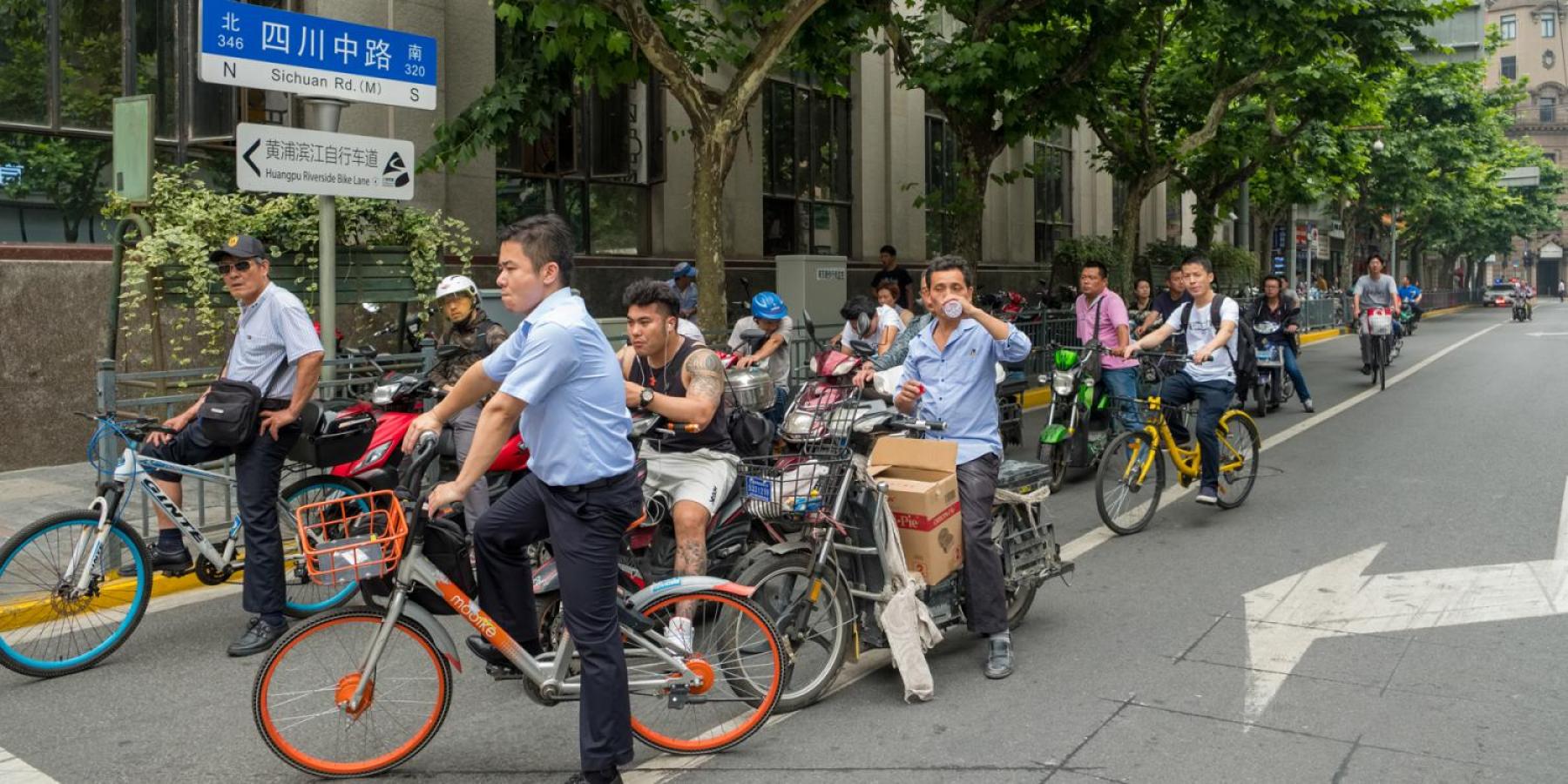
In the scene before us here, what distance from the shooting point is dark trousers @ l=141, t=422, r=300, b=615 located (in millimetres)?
5992

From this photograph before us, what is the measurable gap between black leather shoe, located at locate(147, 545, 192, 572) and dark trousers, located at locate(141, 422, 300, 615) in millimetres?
519

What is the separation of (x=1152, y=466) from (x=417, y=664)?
5.75 m

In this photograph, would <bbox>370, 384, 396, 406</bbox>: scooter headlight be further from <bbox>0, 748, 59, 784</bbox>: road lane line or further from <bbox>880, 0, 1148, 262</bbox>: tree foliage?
<bbox>880, 0, 1148, 262</bbox>: tree foliage

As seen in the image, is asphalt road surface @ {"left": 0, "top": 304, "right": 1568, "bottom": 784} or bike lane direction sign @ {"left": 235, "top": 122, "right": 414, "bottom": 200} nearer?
asphalt road surface @ {"left": 0, "top": 304, "right": 1568, "bottom": 784}

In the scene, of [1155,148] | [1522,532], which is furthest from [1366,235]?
[1522,532]

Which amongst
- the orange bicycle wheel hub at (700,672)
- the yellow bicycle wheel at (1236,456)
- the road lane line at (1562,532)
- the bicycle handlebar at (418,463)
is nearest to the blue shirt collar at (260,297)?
the bicycle handlebar at (418,463)

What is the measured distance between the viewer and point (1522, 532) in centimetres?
839

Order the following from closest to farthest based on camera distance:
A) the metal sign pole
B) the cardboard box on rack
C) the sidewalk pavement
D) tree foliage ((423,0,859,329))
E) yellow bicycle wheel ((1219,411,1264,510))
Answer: the cardboard box on rack, the sidewalk pavement, the metal sign pole, yellow bicycle wheel ((1219,411,1264,510)), tree foliage ((423,0,859,329))

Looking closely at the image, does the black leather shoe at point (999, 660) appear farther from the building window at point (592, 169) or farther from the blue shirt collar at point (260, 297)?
the building window at point (592, 169)

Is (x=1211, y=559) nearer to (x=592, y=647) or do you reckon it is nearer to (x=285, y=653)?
(x=592, y=647)

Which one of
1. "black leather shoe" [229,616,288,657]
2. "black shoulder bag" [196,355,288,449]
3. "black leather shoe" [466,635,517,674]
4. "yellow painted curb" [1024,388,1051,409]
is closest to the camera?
"black leather shoe" [466,635,517,674]

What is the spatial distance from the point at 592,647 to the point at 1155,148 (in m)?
21.8

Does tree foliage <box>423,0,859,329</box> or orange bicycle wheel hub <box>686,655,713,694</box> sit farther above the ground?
tree foliage <box>423,0,859,329</box>

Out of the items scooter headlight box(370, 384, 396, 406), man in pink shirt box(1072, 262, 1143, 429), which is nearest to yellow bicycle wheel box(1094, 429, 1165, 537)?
man in pink shirt box(1072, 262, 1143, 429)
